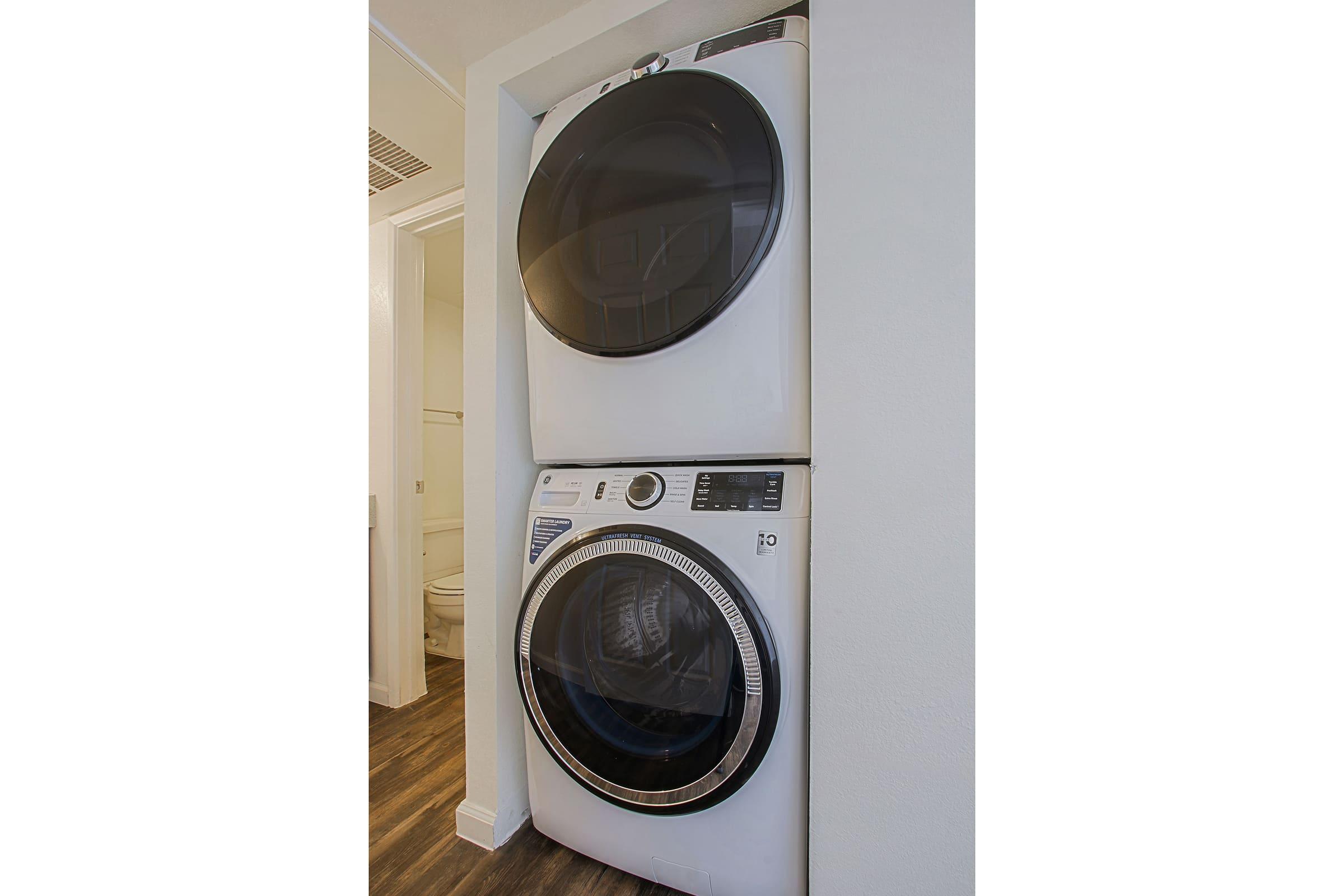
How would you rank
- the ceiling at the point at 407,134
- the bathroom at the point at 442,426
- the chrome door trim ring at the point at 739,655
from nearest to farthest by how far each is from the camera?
the chrome door trim ring at the point at 739,655, the ceiling at the point at 407,134, the bathroom at the point at 442,426

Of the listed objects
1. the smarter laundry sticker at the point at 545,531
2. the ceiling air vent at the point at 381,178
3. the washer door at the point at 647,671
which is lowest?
the washer door at the point at 647,671

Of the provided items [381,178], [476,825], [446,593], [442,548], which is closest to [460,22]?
[381,178]

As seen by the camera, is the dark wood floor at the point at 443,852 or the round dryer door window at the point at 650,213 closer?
the round dryer door window at the point at 650,213

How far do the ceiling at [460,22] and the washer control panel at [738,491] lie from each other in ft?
3.79

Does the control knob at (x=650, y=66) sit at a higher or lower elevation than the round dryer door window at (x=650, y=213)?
higher

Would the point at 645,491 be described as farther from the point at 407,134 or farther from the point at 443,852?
the point at 407,134

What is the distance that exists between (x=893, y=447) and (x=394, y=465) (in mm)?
1963

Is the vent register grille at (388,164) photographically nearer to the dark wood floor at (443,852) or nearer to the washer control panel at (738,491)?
the washer control panel at (738,491)

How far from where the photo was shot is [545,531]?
1.28 m

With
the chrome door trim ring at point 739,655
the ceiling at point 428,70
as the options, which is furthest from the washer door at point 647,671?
the ceiling at point 428,70

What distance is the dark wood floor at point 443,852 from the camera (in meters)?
1.19
